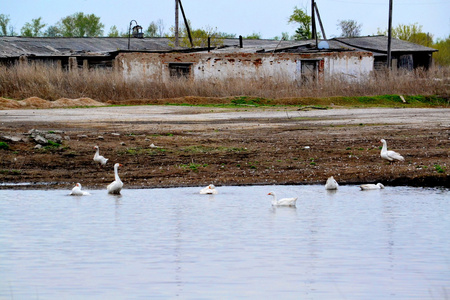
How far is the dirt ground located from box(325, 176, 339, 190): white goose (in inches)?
36.8

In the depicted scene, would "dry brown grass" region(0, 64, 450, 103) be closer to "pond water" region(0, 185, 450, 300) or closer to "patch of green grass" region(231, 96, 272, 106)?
"patch of green grass" region(231, 96, 272, 106)

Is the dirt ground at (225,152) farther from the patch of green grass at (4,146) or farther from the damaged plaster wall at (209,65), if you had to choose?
the damaged plaster wall at (209,65)

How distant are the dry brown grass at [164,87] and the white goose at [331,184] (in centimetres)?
Result: 2145

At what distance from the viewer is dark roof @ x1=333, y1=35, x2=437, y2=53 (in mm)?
52684

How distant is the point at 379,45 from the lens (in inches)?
2125

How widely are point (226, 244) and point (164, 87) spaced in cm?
2632

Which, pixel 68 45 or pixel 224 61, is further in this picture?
pixel 68 45

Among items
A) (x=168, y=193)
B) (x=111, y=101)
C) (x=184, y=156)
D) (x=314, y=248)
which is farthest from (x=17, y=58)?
(x=314, y=248)

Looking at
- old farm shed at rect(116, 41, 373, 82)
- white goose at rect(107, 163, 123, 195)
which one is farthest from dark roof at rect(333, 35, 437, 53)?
white goose at rect(107, 163, 123, 195)

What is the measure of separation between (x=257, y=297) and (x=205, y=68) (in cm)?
3500

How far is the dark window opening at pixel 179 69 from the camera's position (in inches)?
1602

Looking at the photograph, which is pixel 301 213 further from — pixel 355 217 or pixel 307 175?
pixel 307 175

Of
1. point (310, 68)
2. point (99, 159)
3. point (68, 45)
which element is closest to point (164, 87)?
point (310, 68)

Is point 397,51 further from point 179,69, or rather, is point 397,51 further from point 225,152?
point 225,152
